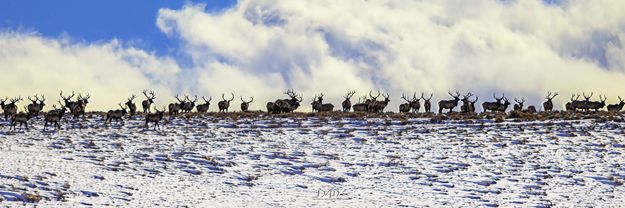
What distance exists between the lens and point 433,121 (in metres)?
44.0

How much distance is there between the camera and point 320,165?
31391mm

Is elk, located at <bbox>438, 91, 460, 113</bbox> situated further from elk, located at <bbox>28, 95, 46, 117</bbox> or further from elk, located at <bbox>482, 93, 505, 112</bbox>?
elk, located at <bbox>28, 95, 46, 117</bbox>

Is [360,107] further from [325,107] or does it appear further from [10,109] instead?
[10,109]

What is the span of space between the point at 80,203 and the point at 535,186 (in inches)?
535

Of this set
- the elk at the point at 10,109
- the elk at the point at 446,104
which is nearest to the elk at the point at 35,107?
the elk at the point at 10,109

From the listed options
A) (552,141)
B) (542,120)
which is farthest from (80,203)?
(542,120)

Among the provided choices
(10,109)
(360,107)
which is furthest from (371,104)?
(10,109)

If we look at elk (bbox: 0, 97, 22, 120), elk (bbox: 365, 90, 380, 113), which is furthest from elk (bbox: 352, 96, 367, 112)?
elk (bbox: 0, 97, 22, 120)

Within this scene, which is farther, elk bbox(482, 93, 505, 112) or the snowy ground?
elk bbox(482, 93, 505, 112)

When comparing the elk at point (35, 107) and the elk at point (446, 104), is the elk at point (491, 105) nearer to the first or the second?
the elk at point (446, 104)

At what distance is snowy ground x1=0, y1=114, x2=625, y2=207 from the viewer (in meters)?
25.9

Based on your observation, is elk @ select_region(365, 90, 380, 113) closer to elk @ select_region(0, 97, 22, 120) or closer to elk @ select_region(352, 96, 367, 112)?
elk @ select_region(352, 96, 367, 112)

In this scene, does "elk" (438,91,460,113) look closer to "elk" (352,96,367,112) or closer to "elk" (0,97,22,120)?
"elk" (352,96,367,112)

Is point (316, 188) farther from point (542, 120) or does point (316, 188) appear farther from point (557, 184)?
point (542, 120)
